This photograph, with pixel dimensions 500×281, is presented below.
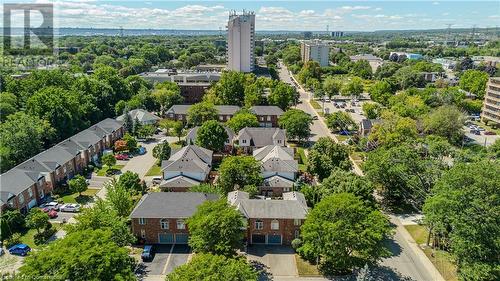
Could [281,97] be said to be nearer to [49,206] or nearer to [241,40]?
[241,40]

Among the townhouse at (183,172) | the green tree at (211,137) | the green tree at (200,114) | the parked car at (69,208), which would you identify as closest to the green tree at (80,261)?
the parked car at (69,208)

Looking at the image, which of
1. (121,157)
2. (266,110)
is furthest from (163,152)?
(266,110)

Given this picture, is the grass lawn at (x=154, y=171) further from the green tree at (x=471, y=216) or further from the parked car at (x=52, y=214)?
the green tree at (x=471, y=216)

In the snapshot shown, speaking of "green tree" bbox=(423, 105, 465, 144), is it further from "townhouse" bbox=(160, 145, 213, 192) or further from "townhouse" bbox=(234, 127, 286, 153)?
"townhouse" bbox=(160, 145, 213, 192)

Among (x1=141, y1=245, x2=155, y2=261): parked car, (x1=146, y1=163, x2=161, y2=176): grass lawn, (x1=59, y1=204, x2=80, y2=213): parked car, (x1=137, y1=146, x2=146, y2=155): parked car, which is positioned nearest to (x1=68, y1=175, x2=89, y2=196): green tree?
(x1=59, y1=204, x2=80, y2=213): parked car

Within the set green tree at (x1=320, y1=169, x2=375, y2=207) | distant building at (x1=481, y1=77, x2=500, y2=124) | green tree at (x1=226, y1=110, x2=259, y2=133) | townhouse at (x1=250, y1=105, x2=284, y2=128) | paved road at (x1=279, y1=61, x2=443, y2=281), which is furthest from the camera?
distant building at (x1=481, y1=77, x2=500, y2=124)
